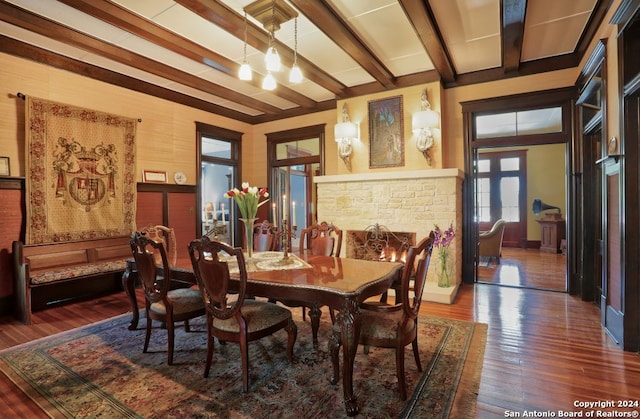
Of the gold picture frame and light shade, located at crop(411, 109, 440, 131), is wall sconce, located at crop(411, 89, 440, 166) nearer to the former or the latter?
light shade, located at crop(411, 109, 440, 131)

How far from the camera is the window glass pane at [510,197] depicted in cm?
861

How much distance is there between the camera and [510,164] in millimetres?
8656

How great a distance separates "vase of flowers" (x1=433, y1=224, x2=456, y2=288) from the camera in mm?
4117

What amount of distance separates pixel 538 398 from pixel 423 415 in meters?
0.75

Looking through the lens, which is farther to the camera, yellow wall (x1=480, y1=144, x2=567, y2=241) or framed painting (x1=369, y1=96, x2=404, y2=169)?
yellow wall (x1=480, y1=144, x2=567, y2=241)

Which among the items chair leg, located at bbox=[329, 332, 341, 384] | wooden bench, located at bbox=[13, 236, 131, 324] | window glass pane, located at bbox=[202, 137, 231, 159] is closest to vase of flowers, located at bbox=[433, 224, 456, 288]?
chair leg, located at bbox=[329, 332, 341, 384]

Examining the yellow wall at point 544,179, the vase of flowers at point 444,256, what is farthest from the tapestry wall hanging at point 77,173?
the yellow wall at point 544,179

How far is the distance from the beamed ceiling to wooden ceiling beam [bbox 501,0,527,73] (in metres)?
0.01

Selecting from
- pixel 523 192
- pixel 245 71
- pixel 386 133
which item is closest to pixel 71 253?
pixel 245 71

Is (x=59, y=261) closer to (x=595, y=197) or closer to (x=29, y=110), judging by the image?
(x=29, y=110)

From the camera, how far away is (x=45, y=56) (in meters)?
3.72

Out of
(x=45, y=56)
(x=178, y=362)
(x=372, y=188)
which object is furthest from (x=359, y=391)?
(x=45, y=56)

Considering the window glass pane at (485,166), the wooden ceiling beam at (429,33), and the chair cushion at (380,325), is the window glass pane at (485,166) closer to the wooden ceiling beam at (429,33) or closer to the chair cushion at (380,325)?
the wooden ceiling beam at (429,33)

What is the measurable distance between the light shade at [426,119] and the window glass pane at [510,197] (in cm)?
549
